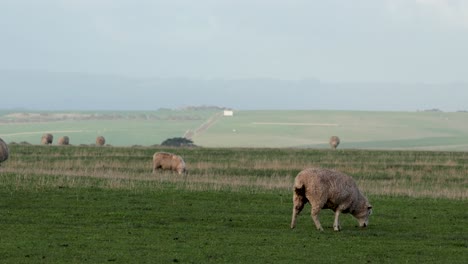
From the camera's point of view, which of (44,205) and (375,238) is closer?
(375,238)

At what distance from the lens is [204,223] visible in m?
25.1

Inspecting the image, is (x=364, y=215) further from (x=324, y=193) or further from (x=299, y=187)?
(x=299, y=187)

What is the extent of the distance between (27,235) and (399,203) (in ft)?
47.5

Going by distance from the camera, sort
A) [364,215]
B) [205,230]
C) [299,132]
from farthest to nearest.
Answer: [299,132]
[364,215]
[205,230]

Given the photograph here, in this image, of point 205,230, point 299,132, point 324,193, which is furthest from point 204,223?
point 299,132

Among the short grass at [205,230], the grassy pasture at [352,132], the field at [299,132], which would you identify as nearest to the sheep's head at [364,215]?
the short grass at [205,230]

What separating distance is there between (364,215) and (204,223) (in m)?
4.28

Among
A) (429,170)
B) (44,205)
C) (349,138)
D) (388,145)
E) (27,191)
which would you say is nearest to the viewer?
(44,205)

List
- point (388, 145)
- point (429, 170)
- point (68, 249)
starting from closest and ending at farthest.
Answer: point (68, 249) < point (429, 170) < point (388, 145)

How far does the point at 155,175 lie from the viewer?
45469 mm

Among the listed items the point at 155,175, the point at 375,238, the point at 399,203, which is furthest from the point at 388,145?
the point at 375,238

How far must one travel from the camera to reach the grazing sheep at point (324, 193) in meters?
23.5

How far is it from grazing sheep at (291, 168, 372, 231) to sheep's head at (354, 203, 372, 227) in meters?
0.12

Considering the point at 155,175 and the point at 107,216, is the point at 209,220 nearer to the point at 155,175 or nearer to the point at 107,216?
the point at 107,216
